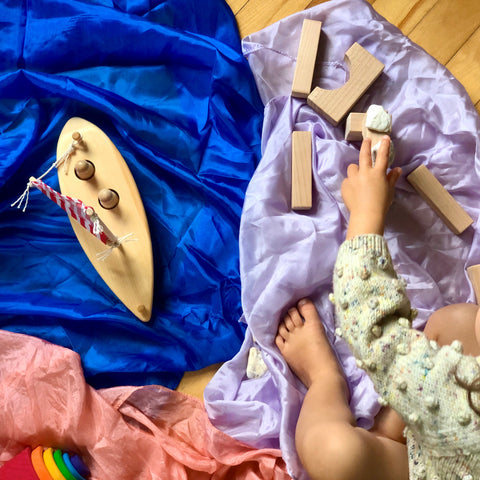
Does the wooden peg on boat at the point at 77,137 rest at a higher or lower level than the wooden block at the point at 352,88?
lower

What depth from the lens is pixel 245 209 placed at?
0.86 metres

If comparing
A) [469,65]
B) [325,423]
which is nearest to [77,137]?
[325,423]

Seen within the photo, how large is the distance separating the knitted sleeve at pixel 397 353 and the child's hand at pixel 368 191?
52 millimetres

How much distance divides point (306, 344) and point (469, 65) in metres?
0.62

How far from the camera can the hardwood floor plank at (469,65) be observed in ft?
3.02

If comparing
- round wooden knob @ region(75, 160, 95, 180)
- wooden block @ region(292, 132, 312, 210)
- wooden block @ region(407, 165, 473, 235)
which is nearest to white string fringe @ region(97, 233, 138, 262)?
round wooden knob @ region(75, 160, 95, 180)

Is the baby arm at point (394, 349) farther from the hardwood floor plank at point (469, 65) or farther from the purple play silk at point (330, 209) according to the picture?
the hardwood floor plank at point (469, 65)

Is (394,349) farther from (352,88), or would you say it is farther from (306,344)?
(352,88)

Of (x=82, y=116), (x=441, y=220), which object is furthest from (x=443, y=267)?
(x=82, y=116)

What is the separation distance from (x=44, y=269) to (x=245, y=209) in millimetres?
404

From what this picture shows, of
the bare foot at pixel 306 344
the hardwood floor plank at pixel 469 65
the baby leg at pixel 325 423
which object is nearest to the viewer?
the baby leg at pixel 325 423

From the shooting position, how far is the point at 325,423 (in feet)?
2.34

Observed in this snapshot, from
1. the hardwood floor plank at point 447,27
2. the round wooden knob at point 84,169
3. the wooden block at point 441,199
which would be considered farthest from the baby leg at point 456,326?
the round wooden knob at point 84,169

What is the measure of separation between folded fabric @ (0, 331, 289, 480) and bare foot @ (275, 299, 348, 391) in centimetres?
14
